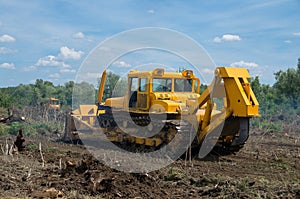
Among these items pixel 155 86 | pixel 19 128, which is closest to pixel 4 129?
pixel 19 128

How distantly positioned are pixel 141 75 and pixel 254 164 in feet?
17.3

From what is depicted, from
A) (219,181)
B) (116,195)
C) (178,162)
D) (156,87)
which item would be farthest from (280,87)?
(116,195)

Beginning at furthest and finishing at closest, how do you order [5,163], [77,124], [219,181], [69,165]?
[77,124], [5,163], [69,165], [219,181]

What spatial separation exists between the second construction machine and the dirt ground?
1154 mm

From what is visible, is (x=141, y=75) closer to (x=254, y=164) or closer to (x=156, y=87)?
(x=156, y=87)

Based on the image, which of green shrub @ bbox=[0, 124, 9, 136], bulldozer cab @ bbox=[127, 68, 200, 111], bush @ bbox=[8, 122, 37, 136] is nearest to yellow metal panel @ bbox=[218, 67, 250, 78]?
bulldozer cab @ bbox=[127, 68, 200, 111]

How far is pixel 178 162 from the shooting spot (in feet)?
38.5

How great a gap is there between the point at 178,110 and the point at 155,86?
153 cm

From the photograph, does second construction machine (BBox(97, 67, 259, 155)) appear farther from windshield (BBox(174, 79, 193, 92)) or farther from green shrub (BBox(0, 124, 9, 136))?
green shrub (BBox(0, 124, 9, 136))

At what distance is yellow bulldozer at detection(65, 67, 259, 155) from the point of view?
11.6 metres

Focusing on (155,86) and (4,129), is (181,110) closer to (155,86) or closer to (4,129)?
(155,86)

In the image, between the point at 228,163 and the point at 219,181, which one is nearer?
the point at 219,181

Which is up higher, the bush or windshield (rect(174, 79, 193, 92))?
windshield (rect(174, 79, 193, 92))

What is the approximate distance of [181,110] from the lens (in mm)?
13133
